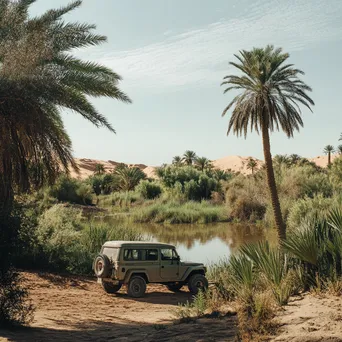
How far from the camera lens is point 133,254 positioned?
14.3 m

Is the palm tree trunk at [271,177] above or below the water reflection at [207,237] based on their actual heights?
above

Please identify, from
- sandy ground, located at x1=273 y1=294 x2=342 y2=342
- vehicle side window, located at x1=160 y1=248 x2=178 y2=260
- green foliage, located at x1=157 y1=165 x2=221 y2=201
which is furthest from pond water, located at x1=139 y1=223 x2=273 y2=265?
sandy ground, located at x1=273 y1=294 x2=342 y2=342

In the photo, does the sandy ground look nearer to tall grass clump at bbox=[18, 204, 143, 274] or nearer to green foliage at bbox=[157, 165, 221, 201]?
tall grass clump at bbox=[18, 204, 143, 274]

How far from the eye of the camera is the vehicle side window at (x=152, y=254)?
14.5 meters

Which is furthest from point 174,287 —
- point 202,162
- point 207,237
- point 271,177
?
point 202,162

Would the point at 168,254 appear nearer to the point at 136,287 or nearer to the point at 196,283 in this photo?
the point at 196,283

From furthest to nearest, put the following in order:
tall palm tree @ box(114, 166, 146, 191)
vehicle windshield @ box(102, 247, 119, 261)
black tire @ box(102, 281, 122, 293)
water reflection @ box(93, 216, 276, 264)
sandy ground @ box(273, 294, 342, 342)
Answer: tall palm tree @ box(114, 166, 146, 191)
water reflection @ box(93, 216, 276, 264)
black tire @ box(102, 281, 122, 293)
vehicle windshield @ box(102, 247, 119, 261)
sandy ground @ box(273, 294, 342, 342)

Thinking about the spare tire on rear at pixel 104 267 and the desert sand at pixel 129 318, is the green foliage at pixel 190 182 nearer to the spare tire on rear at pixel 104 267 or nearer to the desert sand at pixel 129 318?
the desert sand at pixel 129 318

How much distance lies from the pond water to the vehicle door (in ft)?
30.9

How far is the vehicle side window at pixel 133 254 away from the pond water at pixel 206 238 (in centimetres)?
1023

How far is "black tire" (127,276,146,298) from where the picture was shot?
1418cm

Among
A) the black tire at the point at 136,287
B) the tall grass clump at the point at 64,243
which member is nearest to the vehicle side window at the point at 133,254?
the black tire at the point at 136,287

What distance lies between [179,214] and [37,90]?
4157 cm

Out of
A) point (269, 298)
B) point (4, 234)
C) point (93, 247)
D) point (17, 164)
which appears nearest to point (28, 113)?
point (17, 164)
